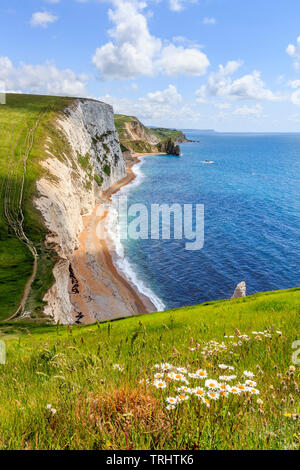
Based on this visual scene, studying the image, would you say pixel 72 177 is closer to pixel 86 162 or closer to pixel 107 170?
pixel 86 162

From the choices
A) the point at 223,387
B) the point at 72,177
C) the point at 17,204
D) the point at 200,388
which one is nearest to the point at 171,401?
the point at 200,388

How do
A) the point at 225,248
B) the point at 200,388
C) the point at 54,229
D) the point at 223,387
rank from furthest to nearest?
the point at 225,248 < the point at 54,229 < the point at 223,387 < the point at 200,388

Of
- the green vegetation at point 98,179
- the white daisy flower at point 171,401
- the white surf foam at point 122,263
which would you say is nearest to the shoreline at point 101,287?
the white surf foam at point 122,263

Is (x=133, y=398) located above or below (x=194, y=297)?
above

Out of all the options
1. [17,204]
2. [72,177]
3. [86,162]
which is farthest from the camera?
[86,162]

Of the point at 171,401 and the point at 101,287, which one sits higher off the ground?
the point at 171,401

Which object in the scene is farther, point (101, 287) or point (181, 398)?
Answer: point (101, 287)
